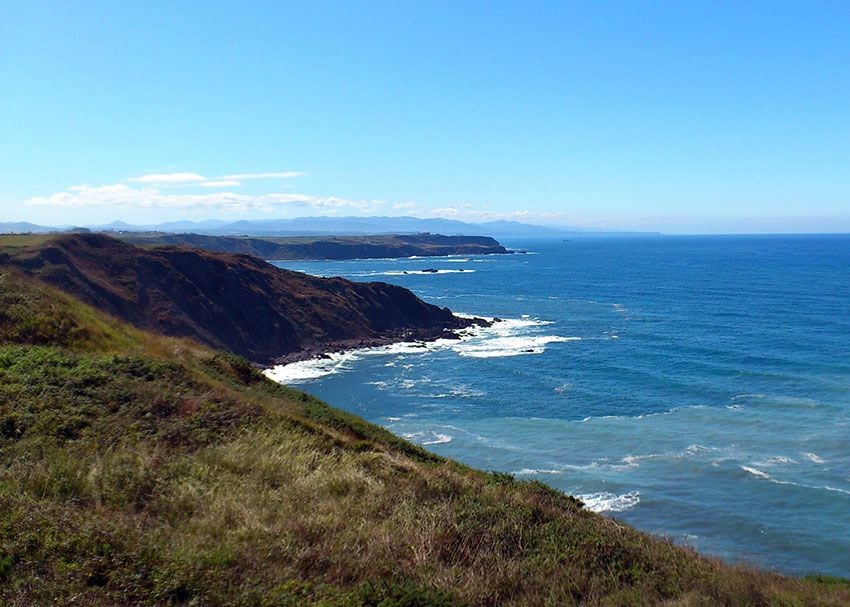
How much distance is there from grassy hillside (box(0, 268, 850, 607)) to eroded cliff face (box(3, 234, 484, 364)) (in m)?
45.2

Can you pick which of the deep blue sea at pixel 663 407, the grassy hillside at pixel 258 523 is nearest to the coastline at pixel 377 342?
the deep blue sea at pixel 663 407

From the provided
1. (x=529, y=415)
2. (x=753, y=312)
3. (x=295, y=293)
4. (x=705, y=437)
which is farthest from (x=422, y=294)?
(x=705, y=437)

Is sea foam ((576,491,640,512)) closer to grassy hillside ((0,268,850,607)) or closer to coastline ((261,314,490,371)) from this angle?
grassy hillside ((0,268,850,607))

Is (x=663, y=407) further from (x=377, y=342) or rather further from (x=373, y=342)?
(x=373, y=342)

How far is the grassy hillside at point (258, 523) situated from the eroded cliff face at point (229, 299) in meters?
45.2

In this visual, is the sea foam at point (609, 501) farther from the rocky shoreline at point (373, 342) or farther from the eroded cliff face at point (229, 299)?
the eroded cliff face at point (229, 299)

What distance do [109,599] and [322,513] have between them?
3.62 metres

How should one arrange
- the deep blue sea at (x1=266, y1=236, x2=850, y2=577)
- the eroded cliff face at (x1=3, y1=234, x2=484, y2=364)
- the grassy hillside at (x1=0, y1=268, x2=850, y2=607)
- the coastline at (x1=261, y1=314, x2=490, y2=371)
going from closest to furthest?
the grassy hillside at (x1=0, y1=268, x2=850, y2=607) → the deep blue sea at (x1=266, y1=236, x2=850, y2=577) → the eroded cliff face at (x1=3, y1=234, x2=484, y2=364) → the coastline at (x1=261, y1=314, x2=490, y2=371)

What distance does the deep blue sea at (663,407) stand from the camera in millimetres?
28250

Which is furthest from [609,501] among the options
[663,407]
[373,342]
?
[373,342]

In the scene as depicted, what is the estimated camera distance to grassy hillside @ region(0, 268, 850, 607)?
24.1 feet

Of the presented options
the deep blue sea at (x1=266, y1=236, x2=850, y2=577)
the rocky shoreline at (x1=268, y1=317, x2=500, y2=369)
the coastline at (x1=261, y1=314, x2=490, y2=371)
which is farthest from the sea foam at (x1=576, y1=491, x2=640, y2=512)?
the rocky shoreline at (x1=268, y1=317, x2=500, y2=369)

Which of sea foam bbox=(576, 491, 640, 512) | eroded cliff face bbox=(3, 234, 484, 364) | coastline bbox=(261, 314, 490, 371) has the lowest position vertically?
sea foam bbox=(576, 491, 640, 512)

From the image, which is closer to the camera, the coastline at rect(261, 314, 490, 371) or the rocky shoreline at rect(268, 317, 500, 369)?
the coastline at rect(261, 314, 490, 371)
